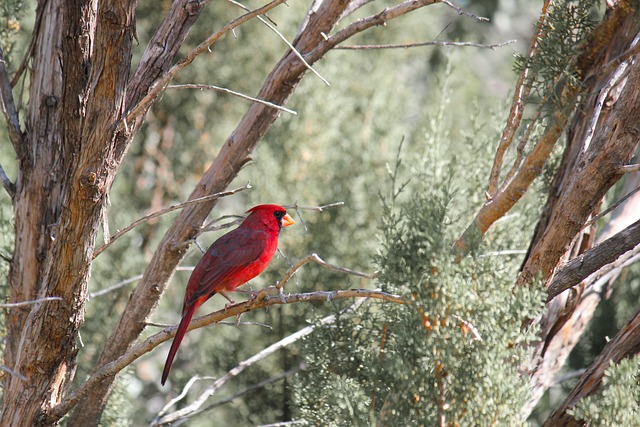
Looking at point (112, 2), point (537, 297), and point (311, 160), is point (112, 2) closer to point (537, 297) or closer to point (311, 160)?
point (537, 297)

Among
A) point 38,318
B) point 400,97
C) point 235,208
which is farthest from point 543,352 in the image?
point 235,208

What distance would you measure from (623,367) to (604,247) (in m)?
0.59

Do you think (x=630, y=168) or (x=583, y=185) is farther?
(x=583, y=185)

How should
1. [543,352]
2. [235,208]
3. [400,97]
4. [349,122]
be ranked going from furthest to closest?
[235,208] < [400,97] < [349,122] < [543,352]

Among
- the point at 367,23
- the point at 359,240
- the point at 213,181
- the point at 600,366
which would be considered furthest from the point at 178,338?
the point at 359,240

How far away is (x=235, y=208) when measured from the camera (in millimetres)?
7512

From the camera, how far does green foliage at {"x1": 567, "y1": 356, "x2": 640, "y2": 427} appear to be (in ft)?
6.38

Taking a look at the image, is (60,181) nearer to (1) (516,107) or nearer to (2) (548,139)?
(1) (516,107)

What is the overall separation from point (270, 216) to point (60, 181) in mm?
1157

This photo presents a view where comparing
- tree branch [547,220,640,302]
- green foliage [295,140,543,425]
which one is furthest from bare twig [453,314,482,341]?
tree branch [547,220,640,302]

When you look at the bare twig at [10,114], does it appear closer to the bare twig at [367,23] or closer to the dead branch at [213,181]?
the dead branch at [213,181]

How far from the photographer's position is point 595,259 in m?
2.48

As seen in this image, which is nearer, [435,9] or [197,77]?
[197,77]

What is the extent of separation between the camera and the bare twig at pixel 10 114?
272cm
